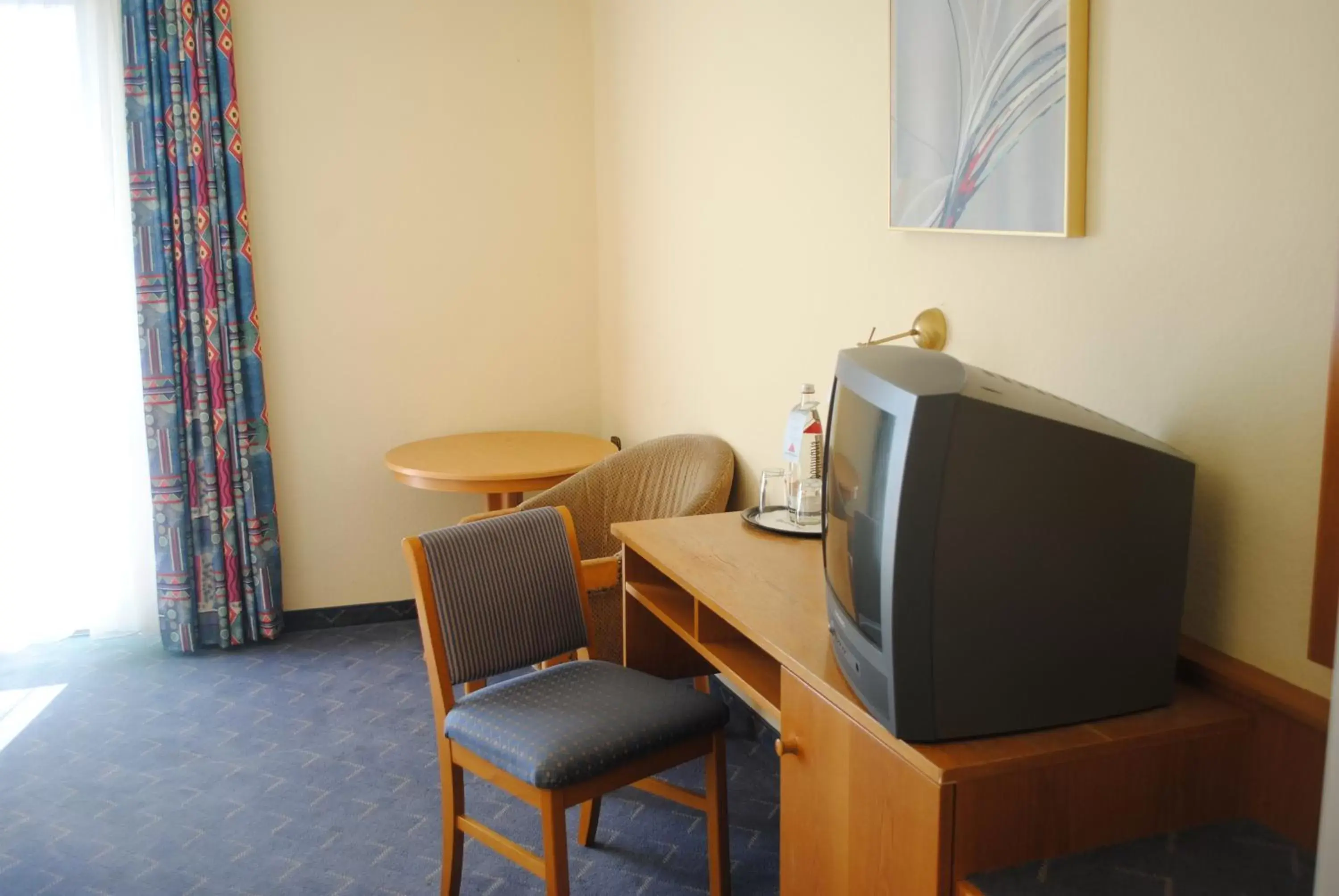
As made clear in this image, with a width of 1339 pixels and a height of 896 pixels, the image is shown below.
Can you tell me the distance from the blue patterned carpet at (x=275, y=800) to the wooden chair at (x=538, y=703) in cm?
23

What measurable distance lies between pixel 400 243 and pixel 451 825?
2740 millimetres


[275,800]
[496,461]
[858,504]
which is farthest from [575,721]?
[496,461]

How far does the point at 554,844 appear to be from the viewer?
2506 mm

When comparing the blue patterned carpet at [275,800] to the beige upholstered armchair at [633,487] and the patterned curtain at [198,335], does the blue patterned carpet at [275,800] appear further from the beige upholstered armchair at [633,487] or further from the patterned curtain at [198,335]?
the beige upholstered armchair at [633,487]

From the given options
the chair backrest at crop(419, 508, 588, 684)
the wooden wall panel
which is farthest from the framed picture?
the chair backrest at crop(419, 508, 588, 684)

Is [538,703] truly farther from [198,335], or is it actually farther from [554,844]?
[198,335]

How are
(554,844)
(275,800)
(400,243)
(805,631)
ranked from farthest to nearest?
(400,243)
(275,800)
(554,844)
(805,631)

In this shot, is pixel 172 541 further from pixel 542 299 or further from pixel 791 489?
pixel 791 489

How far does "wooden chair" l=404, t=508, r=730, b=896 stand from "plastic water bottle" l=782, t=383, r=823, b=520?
1.84 ft

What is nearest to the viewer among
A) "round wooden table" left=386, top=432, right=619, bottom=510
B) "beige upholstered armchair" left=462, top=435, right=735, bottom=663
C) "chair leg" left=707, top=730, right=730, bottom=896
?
"chair leg" left=707, top=730, right=730, bottom=896

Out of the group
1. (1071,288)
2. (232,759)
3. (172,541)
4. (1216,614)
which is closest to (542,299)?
(172,541)

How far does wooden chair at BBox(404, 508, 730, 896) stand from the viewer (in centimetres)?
252

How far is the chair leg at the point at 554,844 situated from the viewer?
247 cm

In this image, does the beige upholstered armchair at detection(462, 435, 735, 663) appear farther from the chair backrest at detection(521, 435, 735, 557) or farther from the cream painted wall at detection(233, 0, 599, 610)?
the cream painted wall at detection(233, 0, 599, 610)
